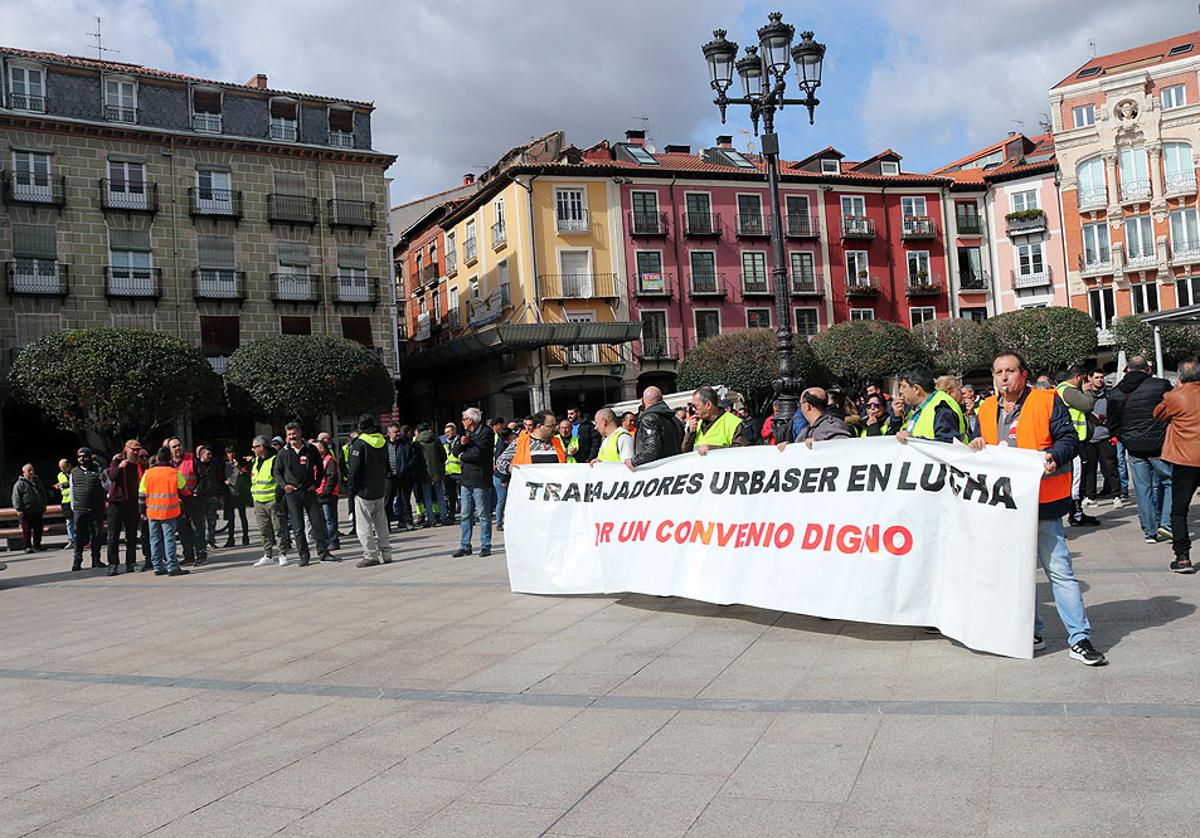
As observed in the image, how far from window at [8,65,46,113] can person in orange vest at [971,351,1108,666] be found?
3891 cm

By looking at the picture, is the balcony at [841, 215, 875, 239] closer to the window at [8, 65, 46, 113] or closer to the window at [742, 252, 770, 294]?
the window at [742, 252, 770, 294]

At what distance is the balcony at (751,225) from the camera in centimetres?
4738

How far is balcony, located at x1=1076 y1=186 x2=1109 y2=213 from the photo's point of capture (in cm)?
5062

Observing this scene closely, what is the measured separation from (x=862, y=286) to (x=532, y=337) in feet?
62.7

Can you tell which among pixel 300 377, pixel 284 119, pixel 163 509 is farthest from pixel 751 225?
pixel 163 509

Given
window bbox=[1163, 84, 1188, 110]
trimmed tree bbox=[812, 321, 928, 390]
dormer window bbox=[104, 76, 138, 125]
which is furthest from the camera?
window bbox=[1163, 84, 1188, 110]

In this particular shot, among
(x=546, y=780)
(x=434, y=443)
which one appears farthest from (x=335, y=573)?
(x=546, y=780)

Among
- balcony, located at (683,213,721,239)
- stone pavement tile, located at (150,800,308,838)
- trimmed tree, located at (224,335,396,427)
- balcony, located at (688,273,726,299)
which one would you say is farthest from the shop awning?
stone pavement tile, located at (150,800,308,838)

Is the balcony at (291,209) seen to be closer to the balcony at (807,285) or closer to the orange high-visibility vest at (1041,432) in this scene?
the balcony at (807,285)

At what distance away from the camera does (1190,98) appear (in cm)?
4862

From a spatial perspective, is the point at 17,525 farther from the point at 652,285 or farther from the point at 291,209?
the point at 652,285

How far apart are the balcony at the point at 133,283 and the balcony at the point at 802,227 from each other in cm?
2739

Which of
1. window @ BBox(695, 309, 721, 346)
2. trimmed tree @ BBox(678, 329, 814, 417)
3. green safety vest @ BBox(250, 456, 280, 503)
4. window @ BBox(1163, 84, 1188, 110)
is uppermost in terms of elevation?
window @ BBox(1163, 84, 1188, 110)

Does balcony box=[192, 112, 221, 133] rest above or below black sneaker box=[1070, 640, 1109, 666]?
above
